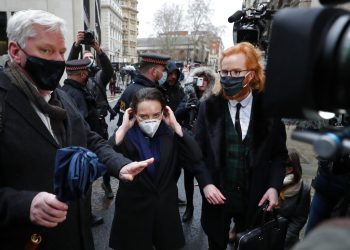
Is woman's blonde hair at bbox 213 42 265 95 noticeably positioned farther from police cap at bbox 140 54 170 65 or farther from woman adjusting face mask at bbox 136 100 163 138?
police cap at bbox 140 54 170 65

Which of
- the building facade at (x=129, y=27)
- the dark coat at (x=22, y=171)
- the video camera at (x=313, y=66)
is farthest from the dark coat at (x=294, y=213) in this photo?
the building facade at (x=129, y=27)

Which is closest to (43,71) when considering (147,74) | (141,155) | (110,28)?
(141,155)

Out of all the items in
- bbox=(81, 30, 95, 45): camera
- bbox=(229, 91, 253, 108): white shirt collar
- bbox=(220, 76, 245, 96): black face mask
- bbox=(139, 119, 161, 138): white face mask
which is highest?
bbox=(81, 30, 95, 45): camera

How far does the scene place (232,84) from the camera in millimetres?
2148

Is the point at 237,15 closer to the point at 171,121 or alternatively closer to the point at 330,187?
the point at 171,121

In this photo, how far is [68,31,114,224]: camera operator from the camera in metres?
3.87

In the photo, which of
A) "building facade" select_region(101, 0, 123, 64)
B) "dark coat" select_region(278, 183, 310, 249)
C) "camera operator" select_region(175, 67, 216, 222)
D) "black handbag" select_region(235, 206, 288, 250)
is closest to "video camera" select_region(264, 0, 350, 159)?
"black handbag" select_region(235, 206, 288, 250)

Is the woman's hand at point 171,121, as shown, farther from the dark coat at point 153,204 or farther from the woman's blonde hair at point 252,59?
the woman's blonde hair at point 252,59

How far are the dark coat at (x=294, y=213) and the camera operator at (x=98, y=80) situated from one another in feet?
7.63

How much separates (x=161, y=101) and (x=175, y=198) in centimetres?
74

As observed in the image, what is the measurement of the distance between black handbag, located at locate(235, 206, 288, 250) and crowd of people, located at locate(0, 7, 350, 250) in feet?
0.32

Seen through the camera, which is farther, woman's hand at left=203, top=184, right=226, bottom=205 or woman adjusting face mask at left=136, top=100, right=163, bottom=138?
woman adjusting face mask at left=136, top=100, right=163, bottom=138

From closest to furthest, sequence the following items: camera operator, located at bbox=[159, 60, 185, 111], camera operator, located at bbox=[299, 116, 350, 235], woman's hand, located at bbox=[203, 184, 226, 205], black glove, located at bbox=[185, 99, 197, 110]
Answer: camera operator, located at bbox=[299, 116, 350, 235] → woman's hand, located at bbox=[203, 184, 226, 205] → black glove, located at bbox=[185, 99, 197, 110] → camera operator, located at bbox=[159, 60, 185, 111]

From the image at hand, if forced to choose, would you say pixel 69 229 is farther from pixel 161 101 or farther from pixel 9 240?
pixel 161 101
